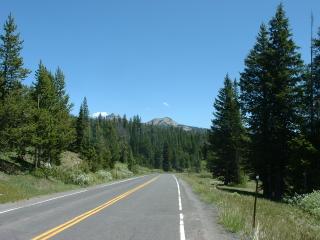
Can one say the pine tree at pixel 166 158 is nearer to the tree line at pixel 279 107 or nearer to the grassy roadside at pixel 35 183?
the grassy roadside at pixel 35 183

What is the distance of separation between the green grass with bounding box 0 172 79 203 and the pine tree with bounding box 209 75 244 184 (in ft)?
79.4

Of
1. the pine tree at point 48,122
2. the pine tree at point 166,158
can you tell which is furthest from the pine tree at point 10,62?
the pine tree at point 166,158

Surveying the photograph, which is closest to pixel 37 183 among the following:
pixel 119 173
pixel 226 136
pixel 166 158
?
pixel 226 136

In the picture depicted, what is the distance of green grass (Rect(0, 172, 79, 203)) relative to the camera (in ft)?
87.4

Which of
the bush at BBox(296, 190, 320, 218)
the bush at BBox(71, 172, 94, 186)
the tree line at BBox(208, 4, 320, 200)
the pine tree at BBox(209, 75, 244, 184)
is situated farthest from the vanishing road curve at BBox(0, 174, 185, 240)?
the pine tree at BBox(209, 75, 244, 184)

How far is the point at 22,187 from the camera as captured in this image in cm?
3238

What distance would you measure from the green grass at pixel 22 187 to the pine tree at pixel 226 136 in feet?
79.4

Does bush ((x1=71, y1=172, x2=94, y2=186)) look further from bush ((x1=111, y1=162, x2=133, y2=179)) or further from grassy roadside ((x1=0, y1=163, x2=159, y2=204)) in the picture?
bush ((x1=111, y1=162, x2=133, y2=179))

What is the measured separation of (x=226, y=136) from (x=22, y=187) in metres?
33.7

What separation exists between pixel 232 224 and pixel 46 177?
2879cm

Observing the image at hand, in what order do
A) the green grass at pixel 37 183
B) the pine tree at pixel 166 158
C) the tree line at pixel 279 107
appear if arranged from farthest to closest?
the pine tree at pixel 166 158 < the tree line at pixel 279 107 < the green grass at pixel 37 183

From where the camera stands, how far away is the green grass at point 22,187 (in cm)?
2663

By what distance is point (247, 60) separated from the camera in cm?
4294

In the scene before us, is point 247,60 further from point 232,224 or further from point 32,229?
point 32,229
